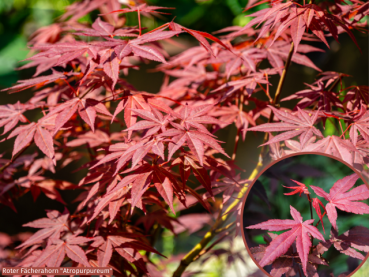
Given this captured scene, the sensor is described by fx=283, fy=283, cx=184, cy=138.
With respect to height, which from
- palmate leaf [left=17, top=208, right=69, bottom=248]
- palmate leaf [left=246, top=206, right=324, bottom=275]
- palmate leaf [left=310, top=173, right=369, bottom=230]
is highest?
palmate leaf [left=310, top=173, right=369, bottom=230]

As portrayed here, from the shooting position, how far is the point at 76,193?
2.22 metres

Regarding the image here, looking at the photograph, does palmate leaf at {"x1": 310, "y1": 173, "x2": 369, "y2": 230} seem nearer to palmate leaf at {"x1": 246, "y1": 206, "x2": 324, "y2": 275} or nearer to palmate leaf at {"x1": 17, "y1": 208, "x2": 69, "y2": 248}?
palmate leaf at {"x1": 246, "y1": 206, "x2": 324, "y2": 275}

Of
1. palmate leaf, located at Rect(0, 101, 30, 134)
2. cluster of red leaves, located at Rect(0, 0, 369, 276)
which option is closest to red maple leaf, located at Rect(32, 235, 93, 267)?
cluster of red leaves, located at Rect(0, 0, 369, 276)

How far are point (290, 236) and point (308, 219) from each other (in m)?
0.08

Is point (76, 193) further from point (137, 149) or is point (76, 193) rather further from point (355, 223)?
point (355, 223)

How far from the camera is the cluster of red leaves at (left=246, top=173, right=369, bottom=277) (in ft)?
2.12

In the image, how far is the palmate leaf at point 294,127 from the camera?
0.73 metres

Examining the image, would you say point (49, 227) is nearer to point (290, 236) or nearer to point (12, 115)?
point (12, 115)

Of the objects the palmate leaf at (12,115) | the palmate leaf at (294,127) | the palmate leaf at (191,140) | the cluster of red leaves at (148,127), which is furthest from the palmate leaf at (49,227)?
the palmate leaf at (294,127)

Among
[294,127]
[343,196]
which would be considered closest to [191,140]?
[294,127]

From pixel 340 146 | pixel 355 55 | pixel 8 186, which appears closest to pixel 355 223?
pixel 340 146

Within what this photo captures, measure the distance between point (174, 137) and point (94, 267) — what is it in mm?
439

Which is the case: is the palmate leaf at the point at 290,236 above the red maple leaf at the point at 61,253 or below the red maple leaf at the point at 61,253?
above

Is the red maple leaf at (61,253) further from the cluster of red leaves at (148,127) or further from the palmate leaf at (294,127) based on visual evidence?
the palmate leaf at (294,127)
